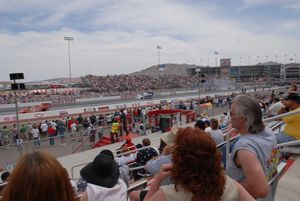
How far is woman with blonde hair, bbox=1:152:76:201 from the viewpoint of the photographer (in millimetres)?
1736

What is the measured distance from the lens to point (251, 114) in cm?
289

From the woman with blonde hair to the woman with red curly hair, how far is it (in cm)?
58

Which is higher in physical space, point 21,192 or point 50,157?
point 50,157

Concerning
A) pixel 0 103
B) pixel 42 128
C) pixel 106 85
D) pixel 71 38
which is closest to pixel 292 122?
pixel 42 128

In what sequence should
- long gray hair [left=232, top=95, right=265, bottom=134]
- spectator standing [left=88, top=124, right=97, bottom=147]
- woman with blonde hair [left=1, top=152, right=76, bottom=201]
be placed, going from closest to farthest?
woman with blonde hair [left=1, top=152, right=76, bottom=201] < long gray hair [left=232, top=95, right=265, bottom=134] < spectator standing [left=88, top=124, right=97, bottom=147]

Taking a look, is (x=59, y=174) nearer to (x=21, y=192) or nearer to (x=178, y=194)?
(x=21, y=192)

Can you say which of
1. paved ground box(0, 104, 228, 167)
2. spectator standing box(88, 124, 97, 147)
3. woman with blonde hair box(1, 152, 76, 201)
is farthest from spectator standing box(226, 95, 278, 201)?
spectator standing box(88, 124, 97, 147)

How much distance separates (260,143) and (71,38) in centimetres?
7285

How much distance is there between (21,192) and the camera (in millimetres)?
1734

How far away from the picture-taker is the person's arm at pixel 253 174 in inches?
98.0

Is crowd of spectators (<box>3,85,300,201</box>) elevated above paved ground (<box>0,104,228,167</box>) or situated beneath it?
elevated above

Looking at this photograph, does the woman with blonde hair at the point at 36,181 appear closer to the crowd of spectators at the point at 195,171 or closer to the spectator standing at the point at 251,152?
the crowd of spectators at the point at 195,171

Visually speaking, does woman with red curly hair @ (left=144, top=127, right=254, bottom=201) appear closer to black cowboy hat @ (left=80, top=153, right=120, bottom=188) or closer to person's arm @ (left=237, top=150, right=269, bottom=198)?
person's arm @ (left=237, top=150, right=269, bottom=198)

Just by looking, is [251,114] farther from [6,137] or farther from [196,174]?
[6,137]
